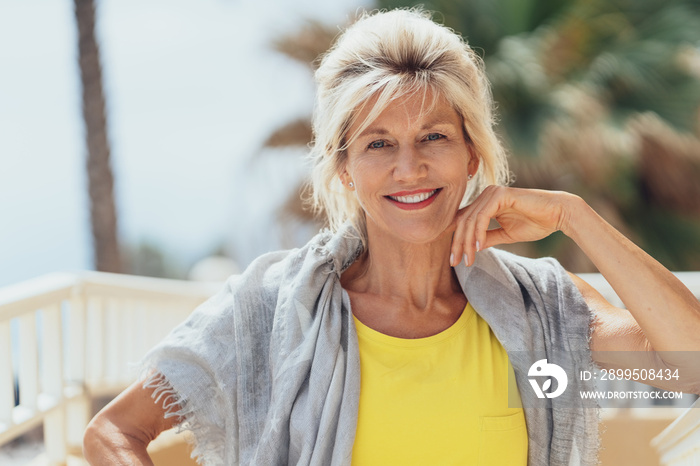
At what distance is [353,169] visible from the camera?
1.93 meters

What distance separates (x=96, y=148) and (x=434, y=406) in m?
5.54

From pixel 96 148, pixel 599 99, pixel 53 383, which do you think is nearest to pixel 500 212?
pixel 53 383

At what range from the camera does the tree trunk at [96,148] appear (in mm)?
6547

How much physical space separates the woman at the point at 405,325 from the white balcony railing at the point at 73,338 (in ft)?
1.43

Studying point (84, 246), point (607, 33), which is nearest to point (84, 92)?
point (84, 246)

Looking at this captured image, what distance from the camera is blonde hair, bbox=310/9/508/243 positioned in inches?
73.2

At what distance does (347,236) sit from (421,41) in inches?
22.4

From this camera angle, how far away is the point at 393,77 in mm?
1846

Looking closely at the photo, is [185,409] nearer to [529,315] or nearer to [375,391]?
[375,391]

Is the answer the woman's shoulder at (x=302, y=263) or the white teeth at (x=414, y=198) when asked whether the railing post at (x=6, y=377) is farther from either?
the white teeth at (x=414, y=198)

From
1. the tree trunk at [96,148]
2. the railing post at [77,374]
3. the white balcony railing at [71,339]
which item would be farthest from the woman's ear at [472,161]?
the tree trunk at [96,148]

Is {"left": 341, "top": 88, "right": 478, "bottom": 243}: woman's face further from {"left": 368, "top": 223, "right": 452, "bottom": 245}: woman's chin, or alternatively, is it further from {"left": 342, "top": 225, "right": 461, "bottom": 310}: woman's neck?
{"left": 342, "top": 225, "right": 461, "bottom": 310}: woman's neck

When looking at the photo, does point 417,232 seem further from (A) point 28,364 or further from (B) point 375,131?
(A) point 28,364

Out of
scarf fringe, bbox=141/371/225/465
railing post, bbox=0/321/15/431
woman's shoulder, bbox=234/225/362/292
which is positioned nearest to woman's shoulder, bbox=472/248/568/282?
woman's shoulder, bbox=234/225/362/292
